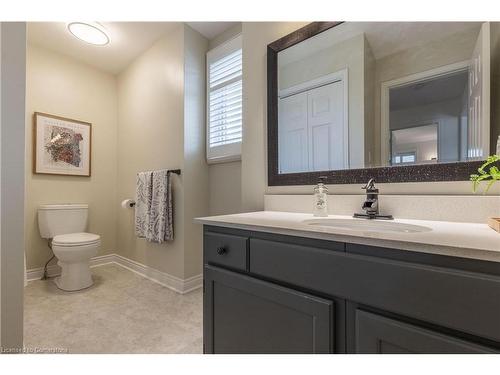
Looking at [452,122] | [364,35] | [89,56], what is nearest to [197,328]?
[452,122]

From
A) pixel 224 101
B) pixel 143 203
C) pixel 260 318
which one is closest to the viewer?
pixel 260 318

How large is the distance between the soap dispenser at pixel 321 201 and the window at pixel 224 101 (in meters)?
1.01

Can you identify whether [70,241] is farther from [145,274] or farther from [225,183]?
[225,183]

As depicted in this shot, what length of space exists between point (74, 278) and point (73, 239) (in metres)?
0.34

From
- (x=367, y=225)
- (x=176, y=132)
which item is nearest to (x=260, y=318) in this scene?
(x=367, y=225)

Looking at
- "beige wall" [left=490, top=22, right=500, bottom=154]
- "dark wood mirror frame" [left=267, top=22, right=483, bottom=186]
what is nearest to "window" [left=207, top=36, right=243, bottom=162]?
"dark wood mirror frame" [left=267, top=22, right=483, bottom=186]

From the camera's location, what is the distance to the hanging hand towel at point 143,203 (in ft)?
7.52

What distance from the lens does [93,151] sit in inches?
110

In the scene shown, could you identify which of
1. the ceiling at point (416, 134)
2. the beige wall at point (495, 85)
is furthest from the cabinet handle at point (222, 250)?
the beige wall at point (495, 85)

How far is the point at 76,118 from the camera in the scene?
2.66m

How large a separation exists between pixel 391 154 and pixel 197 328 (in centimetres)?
154

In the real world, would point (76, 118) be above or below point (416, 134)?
above

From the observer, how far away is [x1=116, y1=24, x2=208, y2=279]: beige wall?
216 centimetres

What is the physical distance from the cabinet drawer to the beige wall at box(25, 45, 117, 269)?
2.39m
